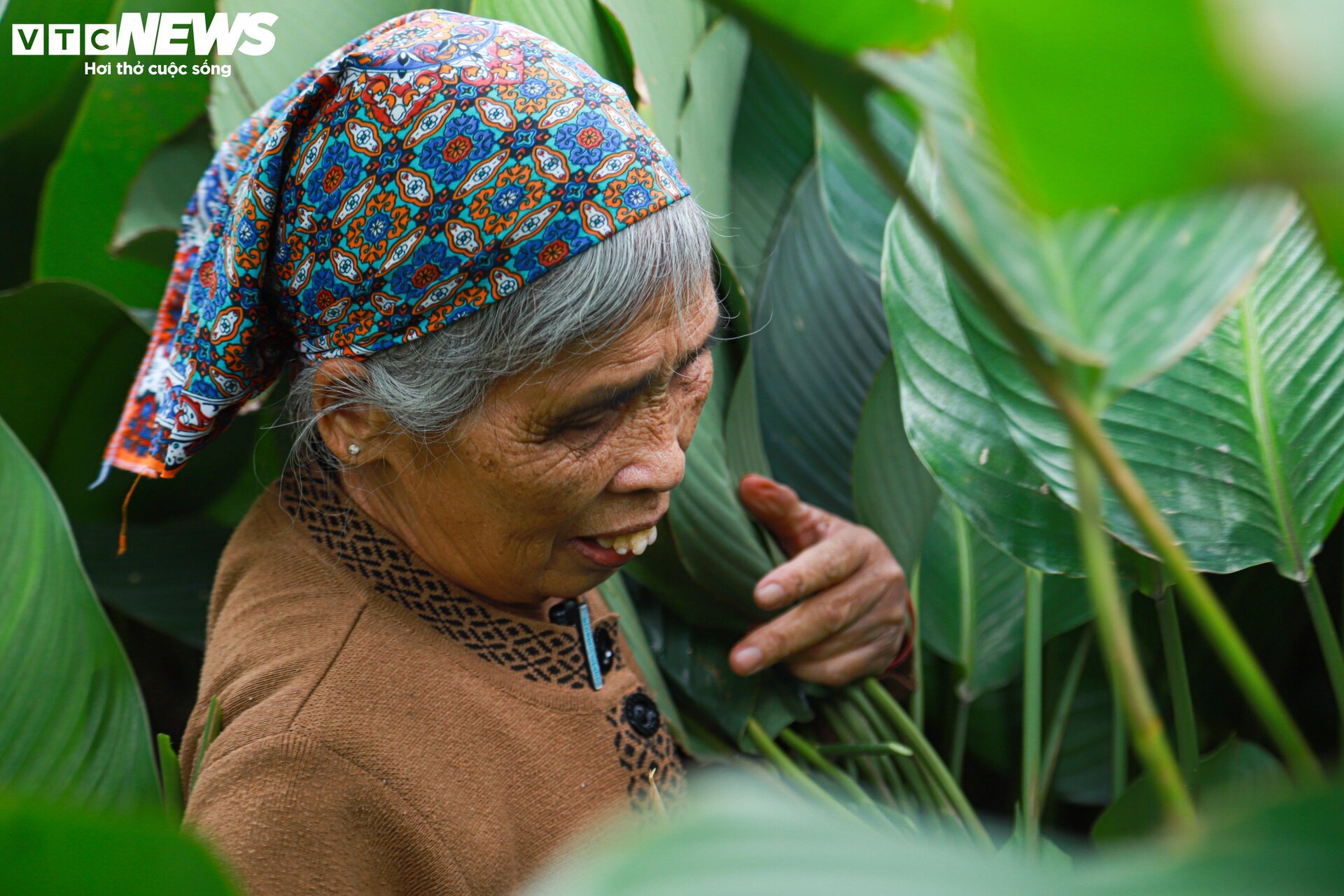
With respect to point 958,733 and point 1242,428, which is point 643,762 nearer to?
point 958,733

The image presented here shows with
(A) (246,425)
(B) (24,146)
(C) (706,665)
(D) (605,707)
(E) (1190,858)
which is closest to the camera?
(E) (1190,858)

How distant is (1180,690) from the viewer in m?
0.73

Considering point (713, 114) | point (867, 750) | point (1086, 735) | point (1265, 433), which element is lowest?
point (1086, 735)

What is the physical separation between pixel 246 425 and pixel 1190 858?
3.88 feet

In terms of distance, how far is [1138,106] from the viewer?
0.20 meters

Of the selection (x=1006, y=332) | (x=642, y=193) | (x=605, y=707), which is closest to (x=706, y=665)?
(x=605, y=707)

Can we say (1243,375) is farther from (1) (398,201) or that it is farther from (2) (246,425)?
(2) (246,425)

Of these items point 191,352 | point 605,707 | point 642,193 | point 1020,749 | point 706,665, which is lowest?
point 1020,749

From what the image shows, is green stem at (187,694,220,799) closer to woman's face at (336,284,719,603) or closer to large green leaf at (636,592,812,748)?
woman's face at (336,284,719,603)

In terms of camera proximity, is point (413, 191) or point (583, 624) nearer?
point (413, 191)

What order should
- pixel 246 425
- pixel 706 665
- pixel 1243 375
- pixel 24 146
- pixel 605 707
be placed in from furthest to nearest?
pixel 24 146 → pixel 246 425 → pixel 706 665 → pixel 605 707 → pixel 1243 375

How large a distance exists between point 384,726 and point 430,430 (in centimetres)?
22

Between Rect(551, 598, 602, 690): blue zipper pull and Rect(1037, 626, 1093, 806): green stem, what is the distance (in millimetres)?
510

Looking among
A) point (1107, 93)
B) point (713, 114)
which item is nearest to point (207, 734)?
point (1107, 93)
